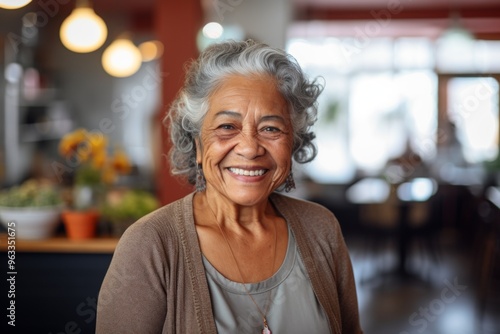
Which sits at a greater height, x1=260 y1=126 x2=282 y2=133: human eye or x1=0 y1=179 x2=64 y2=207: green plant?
x1=260 y1=126 x2=282 y2=133: human eye

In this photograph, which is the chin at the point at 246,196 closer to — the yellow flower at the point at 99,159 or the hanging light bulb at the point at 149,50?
the yellow flower at the point at 99,159

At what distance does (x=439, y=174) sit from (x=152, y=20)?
16.4 feet

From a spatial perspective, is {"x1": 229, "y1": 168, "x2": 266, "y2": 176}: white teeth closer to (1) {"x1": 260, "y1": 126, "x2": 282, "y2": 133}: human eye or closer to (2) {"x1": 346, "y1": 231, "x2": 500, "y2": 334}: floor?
(1) {"x1": 260, "y1": 126, "x2": 282, "y2": 133}: human eye

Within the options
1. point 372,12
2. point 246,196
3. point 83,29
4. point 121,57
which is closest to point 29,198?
point 246,196

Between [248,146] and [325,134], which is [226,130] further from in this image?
[325,134]

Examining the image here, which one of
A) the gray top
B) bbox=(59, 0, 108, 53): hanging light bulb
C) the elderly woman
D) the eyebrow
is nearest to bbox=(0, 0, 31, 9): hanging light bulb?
bbox=(59, 0, 108, 53): hanging light bulb

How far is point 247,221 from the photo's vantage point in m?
1.81

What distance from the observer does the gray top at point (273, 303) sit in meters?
1.58

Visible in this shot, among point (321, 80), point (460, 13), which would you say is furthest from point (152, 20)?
point (321, 80)

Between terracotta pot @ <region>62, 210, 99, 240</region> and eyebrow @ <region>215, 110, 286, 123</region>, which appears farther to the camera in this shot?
terracotta pot @ <region>62, 210, 99, 240</region>

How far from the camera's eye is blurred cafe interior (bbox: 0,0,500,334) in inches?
138

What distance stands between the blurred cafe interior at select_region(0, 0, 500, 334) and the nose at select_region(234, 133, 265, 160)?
1007 mm

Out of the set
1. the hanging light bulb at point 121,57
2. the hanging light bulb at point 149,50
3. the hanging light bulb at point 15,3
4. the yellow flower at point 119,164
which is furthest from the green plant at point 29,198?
the hanging light bulb at point 149,50

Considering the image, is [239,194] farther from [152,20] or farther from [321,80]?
[152,20]
